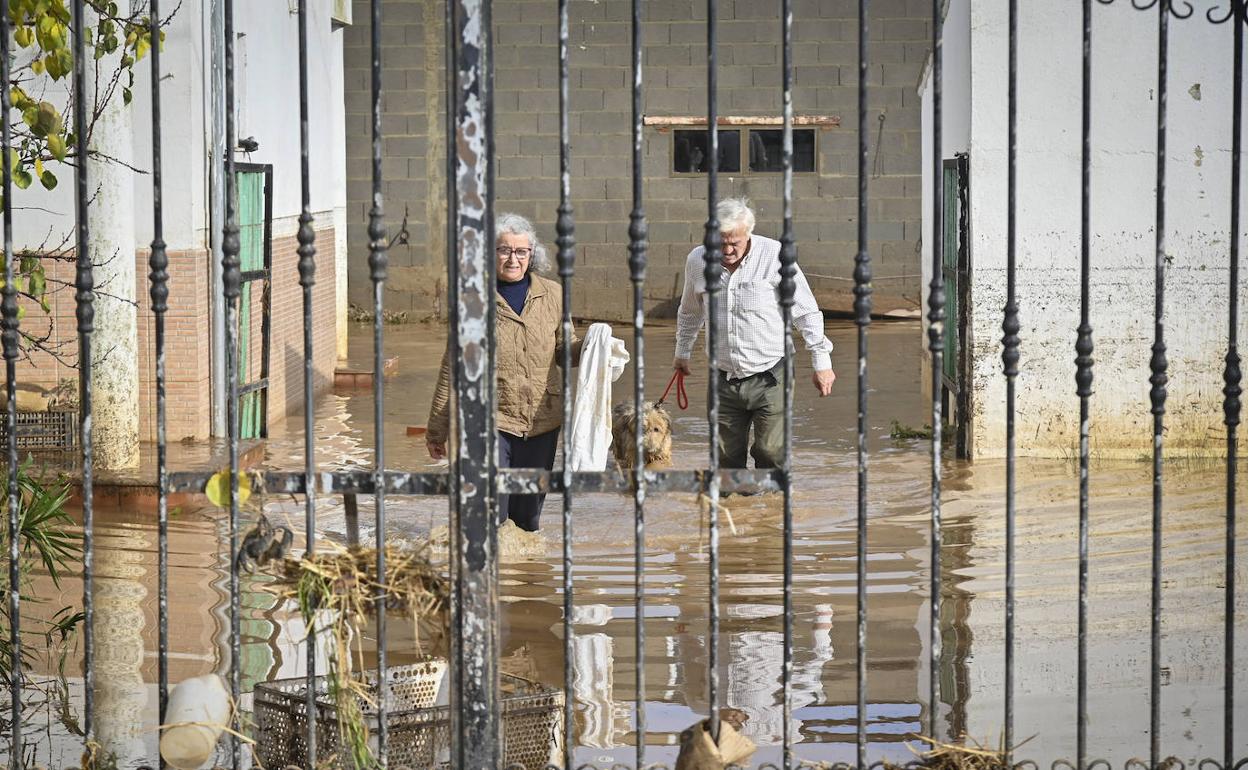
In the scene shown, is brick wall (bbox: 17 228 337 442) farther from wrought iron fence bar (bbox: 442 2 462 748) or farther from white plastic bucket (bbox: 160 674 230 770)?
wrought iron fence bar (bbox: 442 2 462 748)

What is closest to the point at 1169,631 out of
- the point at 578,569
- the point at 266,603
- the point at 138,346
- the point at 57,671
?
the point at 578,569

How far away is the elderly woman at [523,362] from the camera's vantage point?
22.6 ft

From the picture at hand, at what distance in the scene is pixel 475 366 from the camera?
3299 mm

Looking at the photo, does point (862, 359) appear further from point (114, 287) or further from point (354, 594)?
point (114, 287)

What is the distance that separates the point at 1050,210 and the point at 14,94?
637 cm

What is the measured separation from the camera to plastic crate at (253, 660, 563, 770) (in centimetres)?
377

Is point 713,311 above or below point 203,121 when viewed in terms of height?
below

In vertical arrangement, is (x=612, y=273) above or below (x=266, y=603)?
above

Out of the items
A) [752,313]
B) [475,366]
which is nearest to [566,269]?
[475,366]

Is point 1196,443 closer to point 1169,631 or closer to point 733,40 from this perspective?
point 1169,631

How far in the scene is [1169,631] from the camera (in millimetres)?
6020

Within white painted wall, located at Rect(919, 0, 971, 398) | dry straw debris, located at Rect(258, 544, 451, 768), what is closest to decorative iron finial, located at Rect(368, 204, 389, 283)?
dry straw debris, located at Rect(258, 544, 451, 768)

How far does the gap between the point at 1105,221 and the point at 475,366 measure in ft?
23.7

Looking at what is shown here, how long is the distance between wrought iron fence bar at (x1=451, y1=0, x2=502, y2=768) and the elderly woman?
3.51 metres
